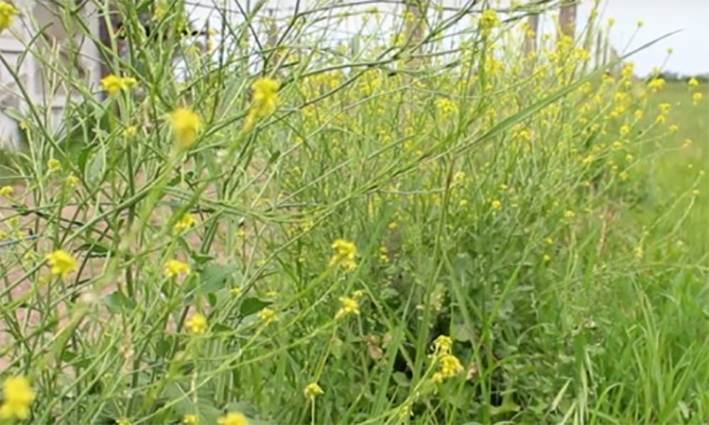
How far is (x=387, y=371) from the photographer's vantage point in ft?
3.91

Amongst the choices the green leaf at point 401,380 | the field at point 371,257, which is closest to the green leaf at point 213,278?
the field at point 371,257

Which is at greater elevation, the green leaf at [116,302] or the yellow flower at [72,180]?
the yellow flower at [72,180]

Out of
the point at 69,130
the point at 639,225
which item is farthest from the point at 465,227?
the point at 639,225

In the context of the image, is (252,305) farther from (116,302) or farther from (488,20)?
(488,20)

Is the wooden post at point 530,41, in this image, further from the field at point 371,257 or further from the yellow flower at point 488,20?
the yellow flower at point 488,20

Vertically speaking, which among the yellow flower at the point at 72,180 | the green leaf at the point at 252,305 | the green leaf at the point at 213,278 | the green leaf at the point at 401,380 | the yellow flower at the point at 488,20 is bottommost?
the green leaf at the point at 401,380

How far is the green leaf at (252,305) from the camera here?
0.87m

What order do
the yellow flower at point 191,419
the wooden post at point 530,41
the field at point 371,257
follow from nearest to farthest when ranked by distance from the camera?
the yellow flower at point 191,419 < the field at point 371,257 < the wooden post at point 530,41

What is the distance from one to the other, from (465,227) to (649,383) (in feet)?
1.42

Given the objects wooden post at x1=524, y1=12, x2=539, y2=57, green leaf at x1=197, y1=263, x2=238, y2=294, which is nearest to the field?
green leaf at x1=197, y1=263, x2=238, y2=294

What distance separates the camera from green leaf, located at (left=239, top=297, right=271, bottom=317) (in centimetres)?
87

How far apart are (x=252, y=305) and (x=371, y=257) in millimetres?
649

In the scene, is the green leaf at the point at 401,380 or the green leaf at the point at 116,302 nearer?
the green leaf at the point at 116,302

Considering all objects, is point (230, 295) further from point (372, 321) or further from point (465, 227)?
point (465, 227)
